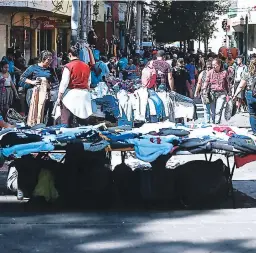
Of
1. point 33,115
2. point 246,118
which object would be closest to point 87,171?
point 33,115

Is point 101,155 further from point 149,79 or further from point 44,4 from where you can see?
point 44,4

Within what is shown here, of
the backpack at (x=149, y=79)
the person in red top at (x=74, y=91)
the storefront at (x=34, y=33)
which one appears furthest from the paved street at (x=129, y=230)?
the storefront at (x=34, y=33)

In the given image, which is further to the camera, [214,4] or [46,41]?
[214,4]

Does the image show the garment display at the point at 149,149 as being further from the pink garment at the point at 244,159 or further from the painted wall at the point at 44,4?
the painted wall at the point at 44,4

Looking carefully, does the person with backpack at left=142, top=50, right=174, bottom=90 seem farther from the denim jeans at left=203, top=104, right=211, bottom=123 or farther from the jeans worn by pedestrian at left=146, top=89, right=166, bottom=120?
the denim jeans at left=203, top=104, right=211, bottom=123

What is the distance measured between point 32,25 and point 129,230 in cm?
2353

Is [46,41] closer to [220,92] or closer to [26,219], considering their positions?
[220,92]

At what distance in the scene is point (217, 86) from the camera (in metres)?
14.3

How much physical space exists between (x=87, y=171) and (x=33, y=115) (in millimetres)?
6310

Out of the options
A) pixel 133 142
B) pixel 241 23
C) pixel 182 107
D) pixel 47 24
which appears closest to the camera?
pixel 133 142

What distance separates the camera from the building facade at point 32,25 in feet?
79.7

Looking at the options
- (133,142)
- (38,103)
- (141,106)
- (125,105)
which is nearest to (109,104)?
(125,105)

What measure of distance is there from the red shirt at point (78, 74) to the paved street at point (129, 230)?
13.7 feet

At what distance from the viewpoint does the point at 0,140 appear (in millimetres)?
7633
